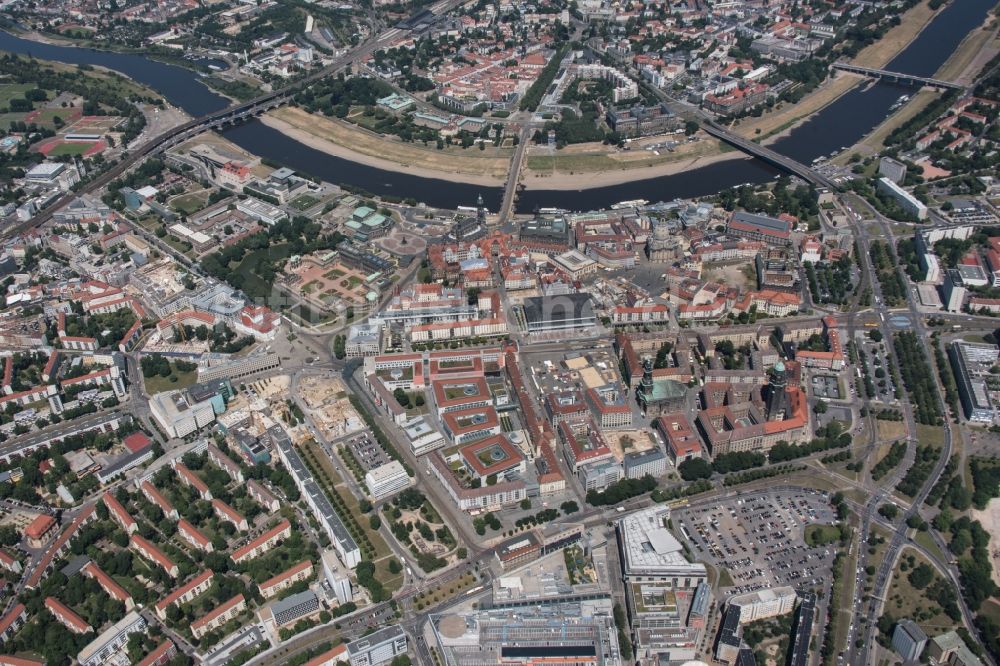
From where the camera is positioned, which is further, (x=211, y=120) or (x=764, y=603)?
(x=211, y=120)

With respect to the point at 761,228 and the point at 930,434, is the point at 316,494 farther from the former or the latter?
the point at 761,228

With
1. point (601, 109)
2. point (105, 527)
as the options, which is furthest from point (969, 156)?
point (105, 527)

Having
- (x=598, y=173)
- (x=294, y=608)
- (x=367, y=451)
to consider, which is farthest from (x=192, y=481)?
(x=598, y=173)

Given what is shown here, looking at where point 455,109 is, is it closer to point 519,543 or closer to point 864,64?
point 864,64

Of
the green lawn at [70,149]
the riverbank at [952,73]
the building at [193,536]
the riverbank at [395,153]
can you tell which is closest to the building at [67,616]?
the building at [193,536]

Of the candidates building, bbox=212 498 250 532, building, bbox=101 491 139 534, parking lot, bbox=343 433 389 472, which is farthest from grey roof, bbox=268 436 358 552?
building, bbox=101 491 139 534

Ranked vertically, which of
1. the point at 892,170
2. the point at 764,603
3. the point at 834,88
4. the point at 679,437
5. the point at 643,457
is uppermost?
the point at 834,88

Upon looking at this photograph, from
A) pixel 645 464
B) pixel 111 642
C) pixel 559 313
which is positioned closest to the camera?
pixel 111 642

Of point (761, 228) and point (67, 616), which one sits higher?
point (761, 228)
